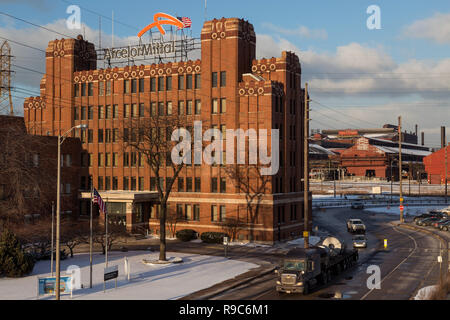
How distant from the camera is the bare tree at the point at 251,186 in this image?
6269 centimetres

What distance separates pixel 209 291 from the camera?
35.6m

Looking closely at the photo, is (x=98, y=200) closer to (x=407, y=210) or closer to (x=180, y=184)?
(x=180, y=184)

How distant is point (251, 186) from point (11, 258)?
3201 centimetres

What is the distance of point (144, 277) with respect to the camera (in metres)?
40.5

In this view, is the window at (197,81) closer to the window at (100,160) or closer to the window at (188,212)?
the window at (188,212)

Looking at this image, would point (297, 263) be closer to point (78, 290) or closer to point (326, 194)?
point (78, 290)

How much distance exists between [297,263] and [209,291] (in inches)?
262

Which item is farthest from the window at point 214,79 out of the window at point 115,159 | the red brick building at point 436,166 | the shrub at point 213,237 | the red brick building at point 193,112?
the red brick building at point 436,166

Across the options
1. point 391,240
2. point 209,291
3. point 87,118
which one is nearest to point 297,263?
point 209,291

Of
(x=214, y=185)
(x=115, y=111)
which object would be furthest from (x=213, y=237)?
(x=115, y=111)

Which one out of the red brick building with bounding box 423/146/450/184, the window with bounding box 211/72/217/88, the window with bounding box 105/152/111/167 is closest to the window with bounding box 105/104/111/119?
the window with bounding box 105/152/111/167

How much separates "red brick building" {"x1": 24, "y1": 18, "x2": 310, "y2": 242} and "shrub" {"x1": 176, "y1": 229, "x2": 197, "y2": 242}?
65.1 inches

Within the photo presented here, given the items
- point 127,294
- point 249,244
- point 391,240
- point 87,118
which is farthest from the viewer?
point 87,118

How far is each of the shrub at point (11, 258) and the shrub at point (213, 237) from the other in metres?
27.1
